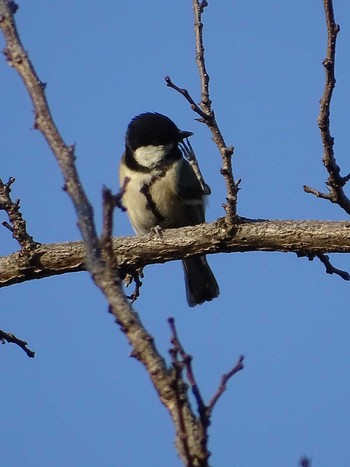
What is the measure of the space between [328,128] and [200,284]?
3.41 metres

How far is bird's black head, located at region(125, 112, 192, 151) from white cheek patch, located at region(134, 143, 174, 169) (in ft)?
0.12

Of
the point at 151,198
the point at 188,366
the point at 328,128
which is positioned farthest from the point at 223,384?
the point at 151,198

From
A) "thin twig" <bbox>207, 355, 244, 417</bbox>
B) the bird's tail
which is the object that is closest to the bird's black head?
the bird's tail

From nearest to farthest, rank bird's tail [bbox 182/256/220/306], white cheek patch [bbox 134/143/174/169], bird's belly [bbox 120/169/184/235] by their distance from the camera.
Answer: bird's belly [bbox 120/169/184/235] < white cheek patch [bbox 134/143/174/169] < bird's tail [bbox 182/256/220/306]

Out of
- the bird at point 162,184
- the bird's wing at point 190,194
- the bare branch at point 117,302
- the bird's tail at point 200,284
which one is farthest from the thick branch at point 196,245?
the bare branch at point 117,302

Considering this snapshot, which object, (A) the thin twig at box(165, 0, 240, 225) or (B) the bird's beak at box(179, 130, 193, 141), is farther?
A: (B) the bird's beak at box(179, 130, 193, 141)

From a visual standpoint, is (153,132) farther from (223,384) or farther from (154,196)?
(223,384)

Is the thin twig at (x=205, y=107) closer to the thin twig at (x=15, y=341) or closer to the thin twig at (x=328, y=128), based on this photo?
the thin twig at (x=328, y=128)

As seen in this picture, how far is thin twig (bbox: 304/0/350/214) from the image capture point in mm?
3771

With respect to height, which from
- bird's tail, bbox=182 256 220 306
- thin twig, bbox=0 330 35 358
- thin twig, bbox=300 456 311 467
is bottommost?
thin twig, bbox=300 456 311 467

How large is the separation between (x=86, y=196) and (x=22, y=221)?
2.89 m

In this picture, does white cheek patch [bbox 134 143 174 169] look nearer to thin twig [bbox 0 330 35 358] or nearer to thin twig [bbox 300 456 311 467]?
thin twig [bbox 0 330 35 358]

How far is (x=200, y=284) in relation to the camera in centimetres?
737

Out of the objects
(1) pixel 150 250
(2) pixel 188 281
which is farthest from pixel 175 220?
(1) pixel 150 250
